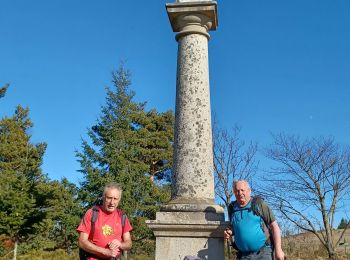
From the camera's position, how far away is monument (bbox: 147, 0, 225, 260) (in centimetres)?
502

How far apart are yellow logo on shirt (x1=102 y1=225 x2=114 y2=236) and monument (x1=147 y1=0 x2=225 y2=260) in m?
1.64

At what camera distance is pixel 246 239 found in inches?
153

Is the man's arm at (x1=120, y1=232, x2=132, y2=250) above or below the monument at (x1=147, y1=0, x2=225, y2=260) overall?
below

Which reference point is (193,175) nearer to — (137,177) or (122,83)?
(137,177)

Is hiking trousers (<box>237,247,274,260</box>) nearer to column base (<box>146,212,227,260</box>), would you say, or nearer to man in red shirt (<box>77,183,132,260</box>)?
column base (<box>146,212,227,260</box>)

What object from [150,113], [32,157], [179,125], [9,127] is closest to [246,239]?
[179,125]

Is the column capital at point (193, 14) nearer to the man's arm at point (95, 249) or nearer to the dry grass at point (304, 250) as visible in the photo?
the man's arm at point (95, 249)

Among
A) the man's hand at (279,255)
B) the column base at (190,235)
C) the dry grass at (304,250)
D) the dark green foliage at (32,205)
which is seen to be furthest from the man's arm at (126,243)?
the dry grass at (304,250)

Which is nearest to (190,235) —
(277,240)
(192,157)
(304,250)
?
(192,157)

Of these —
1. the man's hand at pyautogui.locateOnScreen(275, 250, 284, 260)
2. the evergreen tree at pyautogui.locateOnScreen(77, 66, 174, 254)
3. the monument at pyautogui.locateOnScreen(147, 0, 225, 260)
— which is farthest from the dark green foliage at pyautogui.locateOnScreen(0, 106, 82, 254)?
the man's hand at pyautogui.locateOnScreen(275, 250, 284, 260)

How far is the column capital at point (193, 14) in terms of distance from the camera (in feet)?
20.2

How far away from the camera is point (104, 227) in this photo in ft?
11.5

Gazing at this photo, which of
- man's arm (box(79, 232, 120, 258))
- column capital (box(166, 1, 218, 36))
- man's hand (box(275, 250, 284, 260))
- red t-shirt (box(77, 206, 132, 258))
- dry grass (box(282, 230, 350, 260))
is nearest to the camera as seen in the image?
man's arm (box(79, 232, 120, 258))

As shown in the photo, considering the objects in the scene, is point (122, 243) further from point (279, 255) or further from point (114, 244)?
point (279, 255)
